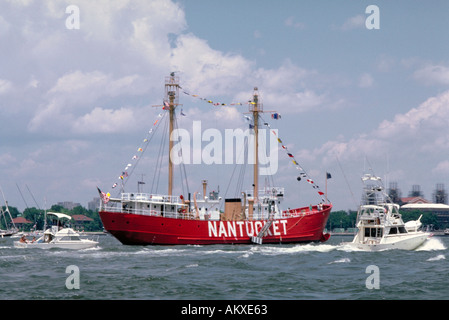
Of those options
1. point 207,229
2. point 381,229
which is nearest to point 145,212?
point 207,229

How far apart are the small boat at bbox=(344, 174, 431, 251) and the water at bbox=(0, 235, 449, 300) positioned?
4.41 metres

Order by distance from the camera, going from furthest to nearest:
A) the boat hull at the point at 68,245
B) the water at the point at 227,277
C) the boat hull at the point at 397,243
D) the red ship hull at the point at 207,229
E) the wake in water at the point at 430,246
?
the red ship hull at the point at 207,229 < the boat hull at the point at 68,245 < the wake in water at the point at 430,246 < the boat hull at the point at 397,243 < the water at the point at 227,277

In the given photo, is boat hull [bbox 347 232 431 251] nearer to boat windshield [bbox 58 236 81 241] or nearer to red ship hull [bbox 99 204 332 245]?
red ship hull [bbox 99 204 332 245]

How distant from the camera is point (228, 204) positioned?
211 ft

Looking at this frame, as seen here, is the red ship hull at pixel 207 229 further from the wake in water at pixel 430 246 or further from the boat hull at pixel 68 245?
the wake in water at pixel 430 246

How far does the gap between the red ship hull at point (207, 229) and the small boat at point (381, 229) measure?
11.0 metres

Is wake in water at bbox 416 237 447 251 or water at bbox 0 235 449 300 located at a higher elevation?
wake in water at bbox 416 237 447 251

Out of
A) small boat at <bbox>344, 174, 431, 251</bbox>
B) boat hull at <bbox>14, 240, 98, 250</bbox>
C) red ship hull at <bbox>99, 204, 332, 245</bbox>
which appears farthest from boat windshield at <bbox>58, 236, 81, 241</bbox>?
small boat at <bbox>344, 174, 431, 251</bbox>

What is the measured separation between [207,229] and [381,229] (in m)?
17.7

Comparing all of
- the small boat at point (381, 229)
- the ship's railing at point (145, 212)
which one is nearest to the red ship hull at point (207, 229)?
the ship's railing at point (145, 212)

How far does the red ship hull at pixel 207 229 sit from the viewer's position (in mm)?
56031

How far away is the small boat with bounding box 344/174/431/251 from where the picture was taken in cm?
4850
